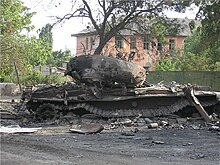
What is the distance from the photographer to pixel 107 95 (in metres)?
16.6

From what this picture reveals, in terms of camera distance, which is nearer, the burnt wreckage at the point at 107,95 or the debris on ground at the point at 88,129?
the debris on ground at the point at 88,129

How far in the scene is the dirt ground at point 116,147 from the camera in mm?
8008

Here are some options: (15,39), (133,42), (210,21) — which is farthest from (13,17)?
(210,21)

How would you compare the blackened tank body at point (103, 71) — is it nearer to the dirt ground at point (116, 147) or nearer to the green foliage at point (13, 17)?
the dirt ground at point (116, 147)

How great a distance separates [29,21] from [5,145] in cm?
2919

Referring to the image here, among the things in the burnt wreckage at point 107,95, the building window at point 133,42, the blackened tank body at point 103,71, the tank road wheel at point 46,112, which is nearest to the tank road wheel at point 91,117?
the burnt wreckage at point 107,95

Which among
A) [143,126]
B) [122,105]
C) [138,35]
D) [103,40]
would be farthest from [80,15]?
[143,126]

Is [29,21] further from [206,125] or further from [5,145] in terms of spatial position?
[5,145]

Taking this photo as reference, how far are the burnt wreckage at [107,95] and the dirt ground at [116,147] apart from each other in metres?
2.62

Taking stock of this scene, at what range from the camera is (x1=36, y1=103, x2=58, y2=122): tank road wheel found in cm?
1638

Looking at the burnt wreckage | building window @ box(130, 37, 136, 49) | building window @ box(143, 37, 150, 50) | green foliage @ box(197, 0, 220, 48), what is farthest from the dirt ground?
building window @ box(130, 37, 136, 49)

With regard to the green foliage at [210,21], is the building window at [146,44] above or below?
below

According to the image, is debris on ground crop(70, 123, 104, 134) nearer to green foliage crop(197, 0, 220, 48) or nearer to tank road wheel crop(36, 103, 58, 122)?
tank road wheel crop(36, 103, 58, 122)

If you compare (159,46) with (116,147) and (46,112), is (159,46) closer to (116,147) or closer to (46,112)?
(46,112)
